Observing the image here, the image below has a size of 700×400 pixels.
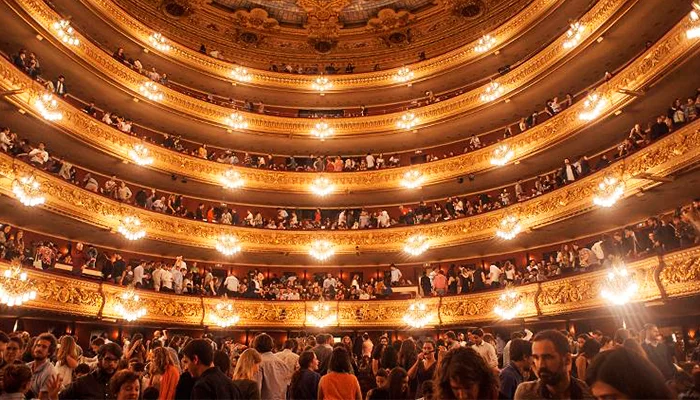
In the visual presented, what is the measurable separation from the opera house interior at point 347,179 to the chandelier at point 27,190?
0.22 feet

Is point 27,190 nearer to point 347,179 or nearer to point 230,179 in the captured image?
point 230,179

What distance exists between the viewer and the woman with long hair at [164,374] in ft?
17.7

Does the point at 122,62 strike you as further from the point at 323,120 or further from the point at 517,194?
the point at 517,194

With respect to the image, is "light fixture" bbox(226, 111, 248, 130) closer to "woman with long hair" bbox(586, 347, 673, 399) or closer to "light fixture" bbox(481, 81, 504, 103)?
"light fixture" bbox(481, 81, 504, 103)

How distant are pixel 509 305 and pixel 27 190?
17220mm

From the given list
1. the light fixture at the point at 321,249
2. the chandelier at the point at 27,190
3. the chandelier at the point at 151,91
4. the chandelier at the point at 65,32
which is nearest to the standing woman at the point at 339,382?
the chandelier at the point at 27,190

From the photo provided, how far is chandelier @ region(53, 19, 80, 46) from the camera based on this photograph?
17.8m

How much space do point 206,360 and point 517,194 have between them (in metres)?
19.3

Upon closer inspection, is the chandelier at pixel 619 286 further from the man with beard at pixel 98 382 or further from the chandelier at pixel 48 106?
the chandelier at pixel 48 106

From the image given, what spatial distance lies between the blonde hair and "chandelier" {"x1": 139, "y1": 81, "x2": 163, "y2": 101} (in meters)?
19.9

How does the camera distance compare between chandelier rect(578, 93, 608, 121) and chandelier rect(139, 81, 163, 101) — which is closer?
chandelier rect(578, 93, 608, 121)

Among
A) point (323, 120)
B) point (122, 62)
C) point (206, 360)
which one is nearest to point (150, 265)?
point (122, 62)

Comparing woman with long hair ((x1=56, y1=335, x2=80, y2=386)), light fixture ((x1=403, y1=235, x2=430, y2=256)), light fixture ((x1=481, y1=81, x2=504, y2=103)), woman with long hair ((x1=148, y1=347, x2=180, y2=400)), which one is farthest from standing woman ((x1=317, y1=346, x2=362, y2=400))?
light fixture ((x1=481, y1=81, x2=504, y2=103))

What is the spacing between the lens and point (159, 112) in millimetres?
23547
